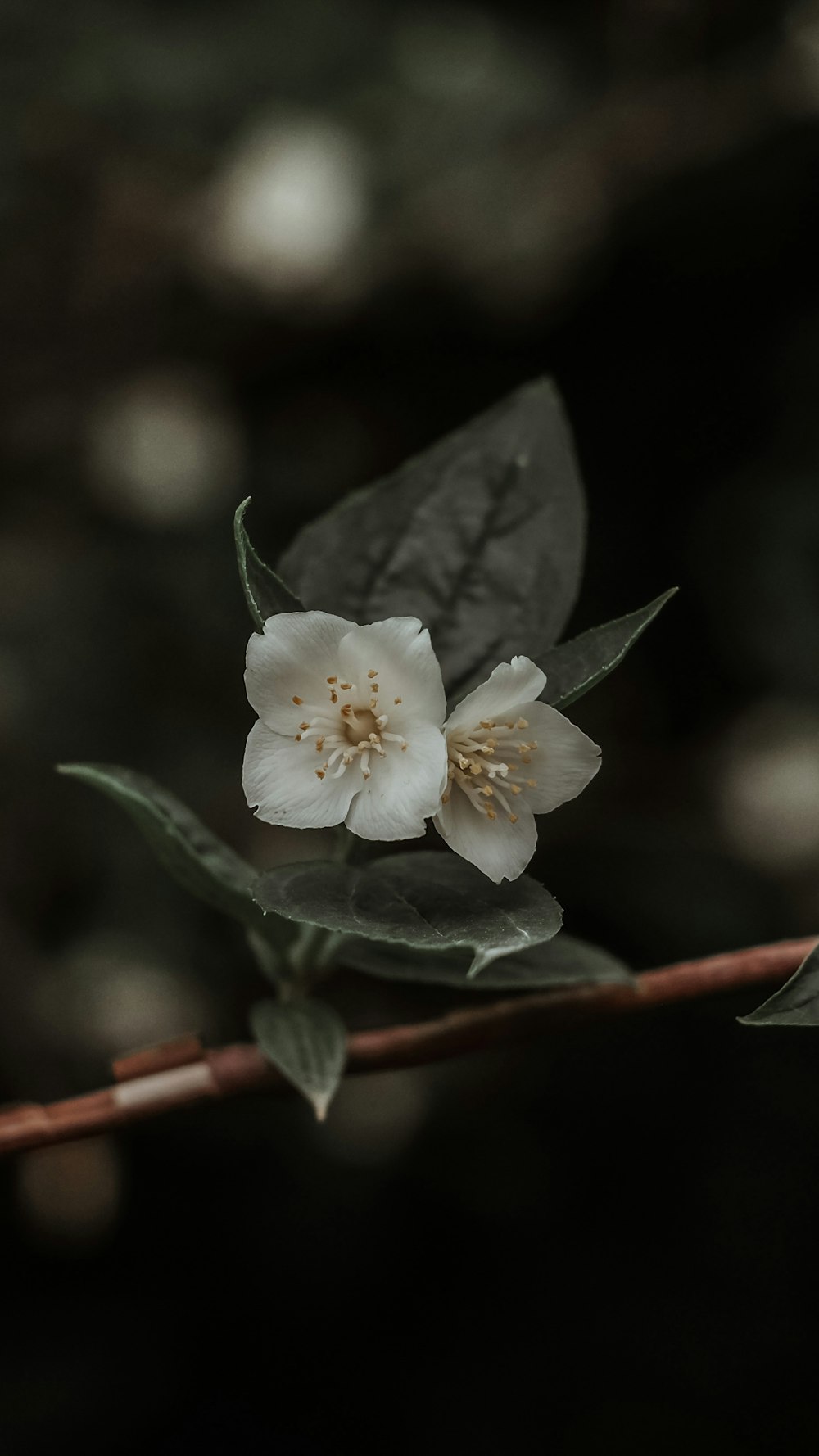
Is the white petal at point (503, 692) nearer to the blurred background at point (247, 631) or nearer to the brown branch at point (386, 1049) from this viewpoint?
the brown branch at point (386, 1049)

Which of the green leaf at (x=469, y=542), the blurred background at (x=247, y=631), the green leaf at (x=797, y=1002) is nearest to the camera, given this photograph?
the green leaf at (x=797, y=1002)

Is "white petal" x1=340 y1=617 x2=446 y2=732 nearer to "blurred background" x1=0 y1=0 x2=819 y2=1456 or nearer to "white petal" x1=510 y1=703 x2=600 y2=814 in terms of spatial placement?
"white petal" x1=510 y1=703 x2=600 y2=814

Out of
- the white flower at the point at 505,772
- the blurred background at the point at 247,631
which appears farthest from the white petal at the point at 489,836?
the blurred background at the point at 247,631

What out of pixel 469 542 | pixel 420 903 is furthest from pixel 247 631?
pixel 420 903

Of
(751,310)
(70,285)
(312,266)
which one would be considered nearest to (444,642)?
(312,266)

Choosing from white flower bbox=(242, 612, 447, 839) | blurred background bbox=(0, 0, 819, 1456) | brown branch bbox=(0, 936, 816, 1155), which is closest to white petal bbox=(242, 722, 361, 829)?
white flower bbox=(242, 612, 447, 839)

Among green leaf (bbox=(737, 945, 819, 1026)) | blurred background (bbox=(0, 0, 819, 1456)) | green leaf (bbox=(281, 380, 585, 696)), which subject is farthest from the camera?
blurred background (bbox=(0, 0, 819, 1456))

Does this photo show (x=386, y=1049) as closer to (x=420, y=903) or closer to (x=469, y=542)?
(x=420, y=903)

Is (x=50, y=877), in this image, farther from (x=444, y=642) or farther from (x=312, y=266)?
(x=444, y=642)
